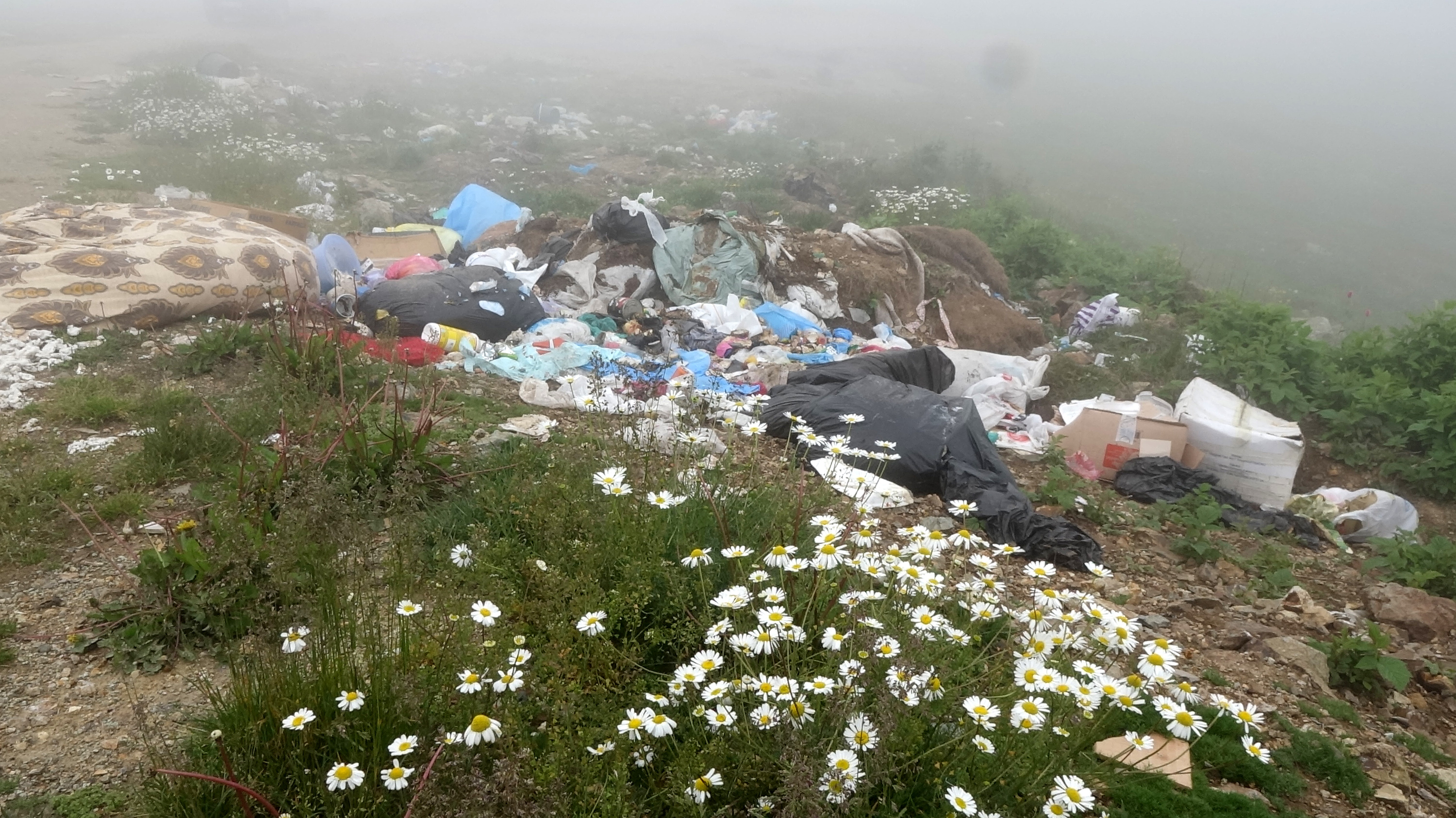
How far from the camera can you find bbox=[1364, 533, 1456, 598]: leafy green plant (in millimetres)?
3719

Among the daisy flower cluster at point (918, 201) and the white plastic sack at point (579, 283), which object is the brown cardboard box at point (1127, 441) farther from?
the daisy flower cluster at point (918, 201)

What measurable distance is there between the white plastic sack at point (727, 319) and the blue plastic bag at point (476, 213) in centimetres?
345

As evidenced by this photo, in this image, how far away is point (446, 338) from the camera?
5.50 m

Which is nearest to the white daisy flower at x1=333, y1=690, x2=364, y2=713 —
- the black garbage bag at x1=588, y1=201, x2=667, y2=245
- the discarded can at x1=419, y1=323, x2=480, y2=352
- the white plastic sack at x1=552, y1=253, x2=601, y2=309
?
the discarded can at x1=419, y1=323, x2=480, y2=352

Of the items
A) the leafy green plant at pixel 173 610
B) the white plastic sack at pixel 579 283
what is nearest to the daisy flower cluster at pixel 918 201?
the white plastic sack at pixel 579 283

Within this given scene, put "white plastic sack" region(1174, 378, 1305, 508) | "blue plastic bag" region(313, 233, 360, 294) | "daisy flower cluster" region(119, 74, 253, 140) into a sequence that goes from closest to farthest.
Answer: "white plastic sack" region(1174, 378, 1305, 508)
"blue plastic bag" region(313, 233, 360, 294)
"daisy flower cluster" region(119, 74, 253, 140)

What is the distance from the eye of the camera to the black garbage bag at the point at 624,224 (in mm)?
7117

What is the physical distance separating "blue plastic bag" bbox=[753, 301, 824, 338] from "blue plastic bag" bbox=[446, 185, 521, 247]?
363cm

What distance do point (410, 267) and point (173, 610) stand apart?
17.2 ft

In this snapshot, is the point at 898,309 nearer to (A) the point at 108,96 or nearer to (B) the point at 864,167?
(B) the point at 864,167

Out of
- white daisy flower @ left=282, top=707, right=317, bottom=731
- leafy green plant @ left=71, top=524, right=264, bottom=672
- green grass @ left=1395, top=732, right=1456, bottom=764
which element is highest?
white daisy flower @ left=282, top=707, right=317, bottom=731

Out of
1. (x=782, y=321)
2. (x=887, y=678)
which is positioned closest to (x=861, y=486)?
(x=887, y=678)

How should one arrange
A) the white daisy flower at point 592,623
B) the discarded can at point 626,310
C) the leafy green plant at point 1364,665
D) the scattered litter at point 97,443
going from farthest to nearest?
1. the discarded can at point 626,310
2. the scattered litter at point 97,443
3. the leafy green plant at point 1364,665
4. the white daisy flower at point 592,623

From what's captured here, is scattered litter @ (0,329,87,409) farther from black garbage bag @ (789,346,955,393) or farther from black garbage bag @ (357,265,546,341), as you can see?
black garbage bag @ (789,346,955,393)
